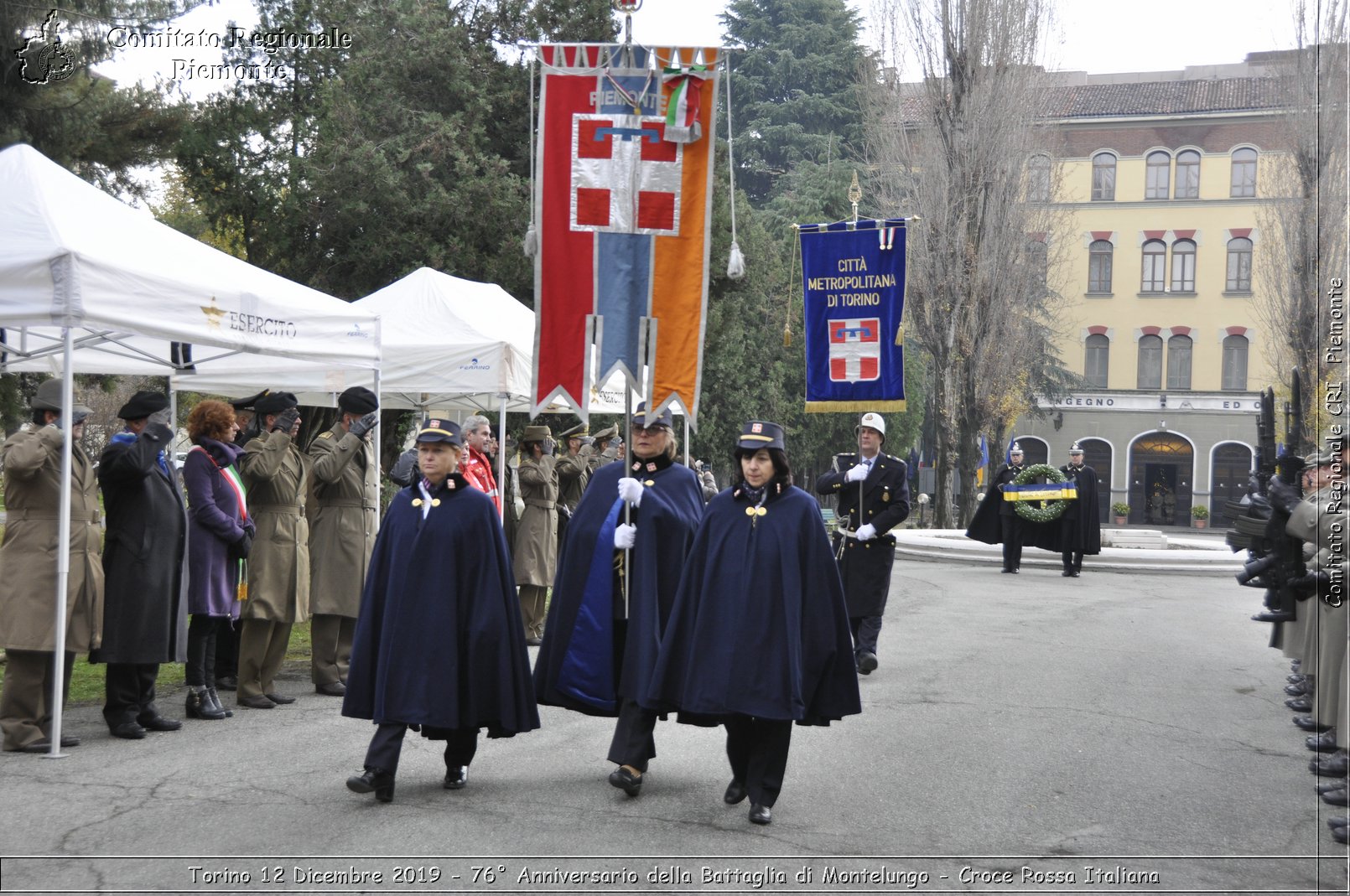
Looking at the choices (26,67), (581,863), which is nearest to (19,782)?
(581,863)

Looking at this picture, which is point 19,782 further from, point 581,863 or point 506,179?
point 506,179

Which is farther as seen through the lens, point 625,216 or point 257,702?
point 257,702

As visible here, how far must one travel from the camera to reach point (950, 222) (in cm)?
3397

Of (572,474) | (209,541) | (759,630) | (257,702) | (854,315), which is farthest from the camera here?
(854,315)

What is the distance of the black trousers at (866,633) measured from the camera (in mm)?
11086

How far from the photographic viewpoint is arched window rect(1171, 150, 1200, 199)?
52.6 metres

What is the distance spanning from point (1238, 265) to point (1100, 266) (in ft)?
16.7

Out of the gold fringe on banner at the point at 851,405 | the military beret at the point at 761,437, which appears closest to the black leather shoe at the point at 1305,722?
the military beret at the point at 761,437

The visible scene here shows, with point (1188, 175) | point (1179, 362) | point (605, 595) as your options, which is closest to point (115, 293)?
point (605, 595)

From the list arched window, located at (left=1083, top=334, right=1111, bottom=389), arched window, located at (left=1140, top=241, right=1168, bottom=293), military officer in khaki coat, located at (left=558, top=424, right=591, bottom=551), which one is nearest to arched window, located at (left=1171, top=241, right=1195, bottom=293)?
arched window, located at (left=1140, top=241, right=1168, bottom=293)

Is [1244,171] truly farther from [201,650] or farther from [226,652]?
[201,650]

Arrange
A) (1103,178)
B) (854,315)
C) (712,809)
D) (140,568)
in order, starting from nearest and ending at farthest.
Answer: (712,809) → (140,568) → (854,315) → (1103,178)

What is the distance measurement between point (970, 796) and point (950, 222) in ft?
93.9

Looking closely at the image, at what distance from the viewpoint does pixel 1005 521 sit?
74.2 feet
